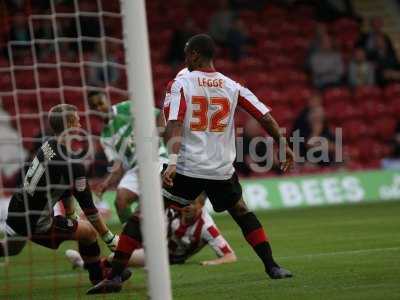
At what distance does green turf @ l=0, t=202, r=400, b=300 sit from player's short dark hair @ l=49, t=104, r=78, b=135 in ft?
4.45

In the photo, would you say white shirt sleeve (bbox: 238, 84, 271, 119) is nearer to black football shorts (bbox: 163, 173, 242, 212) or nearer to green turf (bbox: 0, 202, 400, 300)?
black football shorts (bbox: 163, 173, 242, 212)

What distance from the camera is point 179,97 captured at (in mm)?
7781

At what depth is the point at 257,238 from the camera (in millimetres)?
8086

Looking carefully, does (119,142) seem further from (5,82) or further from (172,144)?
(5,82)

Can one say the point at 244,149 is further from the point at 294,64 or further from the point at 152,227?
the point at 152,227

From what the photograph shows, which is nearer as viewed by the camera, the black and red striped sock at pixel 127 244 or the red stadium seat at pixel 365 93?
the black and red striped sock at pixel 127 244

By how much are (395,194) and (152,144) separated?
475 inches

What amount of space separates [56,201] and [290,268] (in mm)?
2226

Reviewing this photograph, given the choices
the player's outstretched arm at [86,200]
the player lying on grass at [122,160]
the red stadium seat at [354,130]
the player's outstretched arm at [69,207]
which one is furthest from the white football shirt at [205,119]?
the red stadium seat at [354,130]

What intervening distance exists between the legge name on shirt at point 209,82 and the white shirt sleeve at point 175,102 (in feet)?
0.55

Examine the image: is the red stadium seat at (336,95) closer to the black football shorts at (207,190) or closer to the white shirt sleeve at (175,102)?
the black football shorts at (207,190)

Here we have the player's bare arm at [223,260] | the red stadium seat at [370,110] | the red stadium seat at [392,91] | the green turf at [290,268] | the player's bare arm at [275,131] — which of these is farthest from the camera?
the red stadium seat at [392,91]

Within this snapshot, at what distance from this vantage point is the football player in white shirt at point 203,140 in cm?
775

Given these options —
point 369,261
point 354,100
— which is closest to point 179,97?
point 369,261
